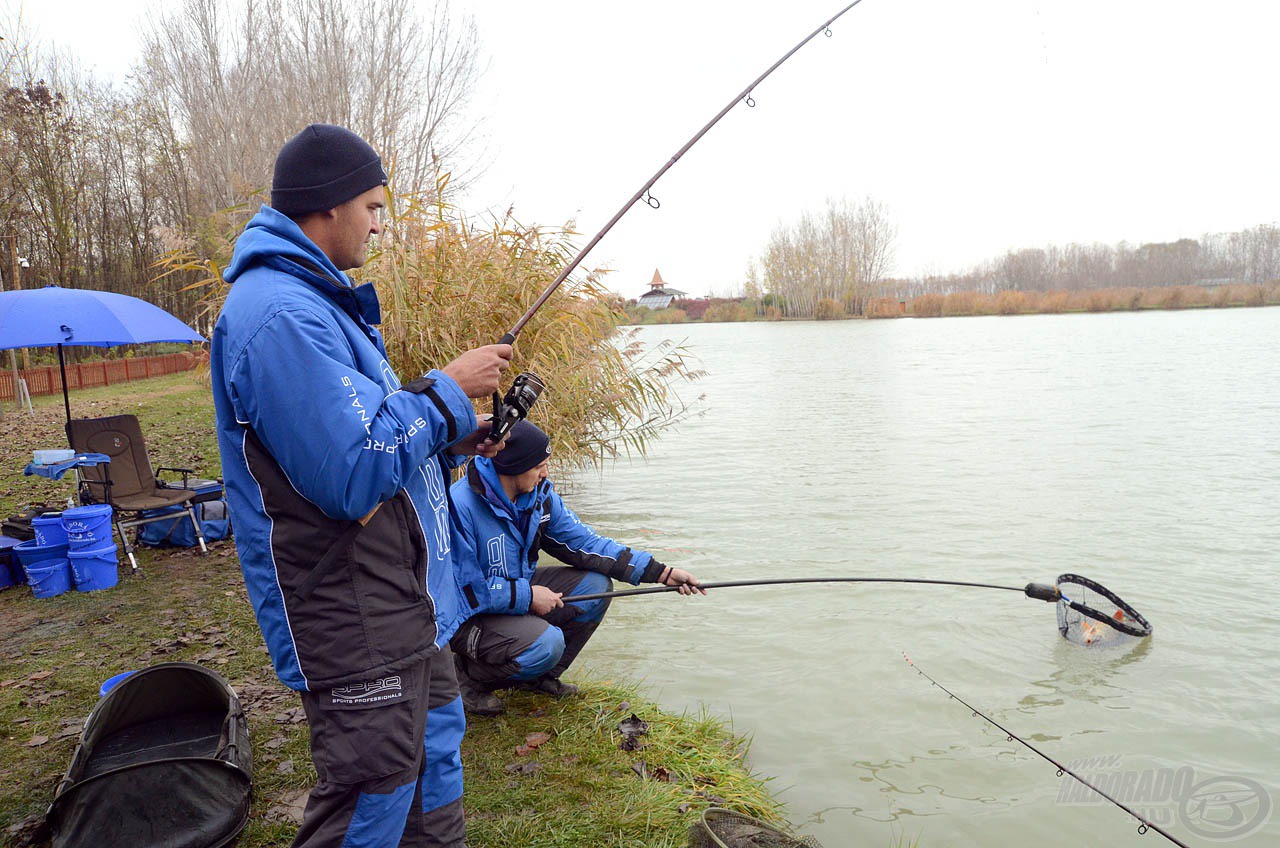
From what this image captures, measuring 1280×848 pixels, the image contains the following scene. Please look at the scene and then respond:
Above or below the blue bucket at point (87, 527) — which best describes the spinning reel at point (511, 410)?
above

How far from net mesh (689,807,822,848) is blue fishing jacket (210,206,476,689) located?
3.85ft

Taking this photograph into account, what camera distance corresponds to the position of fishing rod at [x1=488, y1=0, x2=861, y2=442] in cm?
242

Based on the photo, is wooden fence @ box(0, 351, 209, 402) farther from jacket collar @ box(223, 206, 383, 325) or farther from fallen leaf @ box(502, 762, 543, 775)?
jacket collar @ box(223, 206, 383, 325)

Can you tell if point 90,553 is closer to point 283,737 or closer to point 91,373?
point 283,737

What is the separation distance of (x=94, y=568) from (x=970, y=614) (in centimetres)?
591

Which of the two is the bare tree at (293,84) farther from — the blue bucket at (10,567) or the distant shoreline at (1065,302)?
the distant shoreline at (1065,302)

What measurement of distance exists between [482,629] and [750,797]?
1285mm

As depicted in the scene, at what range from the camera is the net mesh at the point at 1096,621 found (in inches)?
208

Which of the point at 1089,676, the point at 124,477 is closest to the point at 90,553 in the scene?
the point at 124,477

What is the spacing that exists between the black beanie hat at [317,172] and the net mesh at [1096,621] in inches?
190

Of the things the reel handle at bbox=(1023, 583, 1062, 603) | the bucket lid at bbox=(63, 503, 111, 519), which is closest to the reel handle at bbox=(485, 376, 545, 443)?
the reel handle at bbox=(1023, 583, 1062, 603)

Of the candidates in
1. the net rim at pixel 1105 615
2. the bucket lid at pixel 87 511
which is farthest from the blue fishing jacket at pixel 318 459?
the bucket lid at pixel 87 511

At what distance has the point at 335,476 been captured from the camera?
1.67 meters

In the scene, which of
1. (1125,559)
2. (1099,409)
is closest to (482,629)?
(1125,559)
